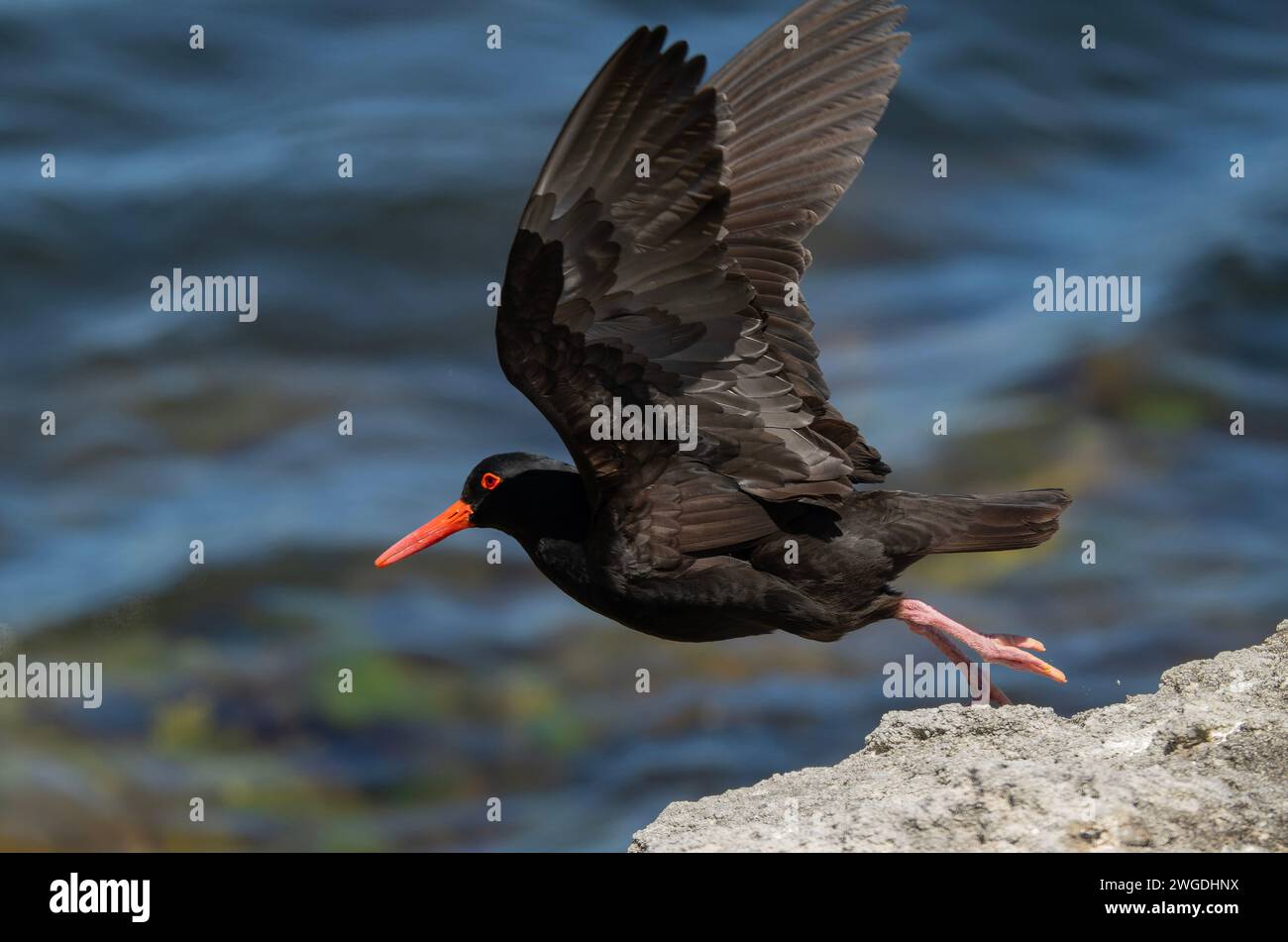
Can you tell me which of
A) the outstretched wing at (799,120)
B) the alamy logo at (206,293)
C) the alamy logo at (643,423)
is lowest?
the alamy logo at (643,423)

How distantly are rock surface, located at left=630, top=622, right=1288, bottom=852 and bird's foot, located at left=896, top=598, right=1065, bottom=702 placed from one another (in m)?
0.44

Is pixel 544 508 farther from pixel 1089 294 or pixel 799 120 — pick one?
pixel 1089 294

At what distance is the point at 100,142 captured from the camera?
17.2 m

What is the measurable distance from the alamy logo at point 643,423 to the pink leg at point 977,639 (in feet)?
4.01

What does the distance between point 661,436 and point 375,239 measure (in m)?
10.9

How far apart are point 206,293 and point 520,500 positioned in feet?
35.4

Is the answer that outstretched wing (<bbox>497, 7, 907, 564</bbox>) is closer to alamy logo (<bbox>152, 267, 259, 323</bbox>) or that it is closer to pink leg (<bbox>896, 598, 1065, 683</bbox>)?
pink leg (<bbox>896, 598, 1065, 683</bbox>)

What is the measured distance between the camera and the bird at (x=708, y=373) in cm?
476

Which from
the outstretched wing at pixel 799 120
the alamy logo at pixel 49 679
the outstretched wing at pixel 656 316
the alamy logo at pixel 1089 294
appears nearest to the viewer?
the outstretched wing at pixel 656 316

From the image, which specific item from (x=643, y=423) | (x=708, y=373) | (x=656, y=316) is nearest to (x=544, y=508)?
(x=643, y=423)

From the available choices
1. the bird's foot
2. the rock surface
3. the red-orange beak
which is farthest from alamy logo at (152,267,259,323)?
the rock surface

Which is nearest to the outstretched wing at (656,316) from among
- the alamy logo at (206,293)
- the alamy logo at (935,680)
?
the alamy logo at (935,680)

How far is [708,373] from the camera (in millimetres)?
5215

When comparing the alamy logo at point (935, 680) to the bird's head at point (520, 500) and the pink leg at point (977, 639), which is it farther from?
the bird's head at point (520, 500)
